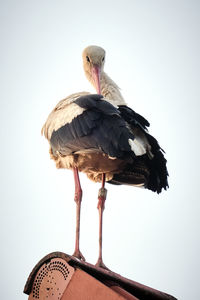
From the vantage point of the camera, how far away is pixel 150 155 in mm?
5906

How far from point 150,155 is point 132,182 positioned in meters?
1.24

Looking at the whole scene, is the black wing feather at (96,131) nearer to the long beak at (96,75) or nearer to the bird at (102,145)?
the bird at (102,145)

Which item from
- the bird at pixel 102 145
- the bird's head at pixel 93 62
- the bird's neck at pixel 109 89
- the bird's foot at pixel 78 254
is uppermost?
the bird's head at pixel 93 62

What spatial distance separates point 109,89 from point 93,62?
0.76 meters

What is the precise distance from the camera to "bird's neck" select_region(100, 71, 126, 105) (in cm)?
765

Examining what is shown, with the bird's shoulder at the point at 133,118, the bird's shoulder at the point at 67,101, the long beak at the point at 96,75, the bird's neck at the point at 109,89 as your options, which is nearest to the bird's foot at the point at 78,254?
the bird's shoulder at the point at 133,118

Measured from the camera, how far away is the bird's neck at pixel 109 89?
765 cm

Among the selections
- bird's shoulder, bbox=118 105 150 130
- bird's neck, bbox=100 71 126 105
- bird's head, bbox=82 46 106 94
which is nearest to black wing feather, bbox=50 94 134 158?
bird's shoulder, bbox=118 105 150 130

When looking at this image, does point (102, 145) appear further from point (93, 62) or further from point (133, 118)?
point (93, 62)

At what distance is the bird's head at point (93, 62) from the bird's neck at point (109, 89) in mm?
108

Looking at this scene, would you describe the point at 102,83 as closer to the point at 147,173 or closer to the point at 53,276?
the point at 147,173

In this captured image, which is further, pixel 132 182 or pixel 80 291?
pixel 132 182

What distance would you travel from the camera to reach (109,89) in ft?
25.7

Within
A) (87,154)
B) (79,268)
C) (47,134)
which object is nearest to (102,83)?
(47,134)
